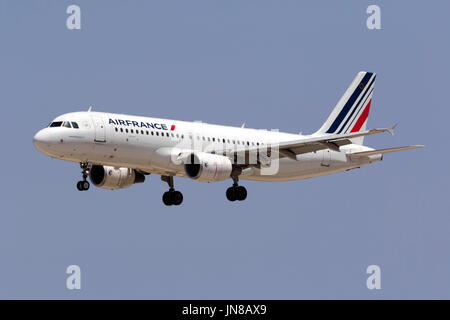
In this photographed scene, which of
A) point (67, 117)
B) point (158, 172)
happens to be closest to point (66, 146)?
point (67, 117)

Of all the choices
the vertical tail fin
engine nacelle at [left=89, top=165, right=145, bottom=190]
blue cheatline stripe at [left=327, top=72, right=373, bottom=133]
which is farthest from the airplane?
blue cheatline stripe at [left=327, top=72, right=373, bottom=133]

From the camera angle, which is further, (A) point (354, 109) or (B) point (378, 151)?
(A) point (354, 109)

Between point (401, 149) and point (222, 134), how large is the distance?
11.3 meters

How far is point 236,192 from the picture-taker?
68375mm

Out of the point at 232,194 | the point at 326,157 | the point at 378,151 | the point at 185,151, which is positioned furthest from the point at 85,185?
the point at 378,151

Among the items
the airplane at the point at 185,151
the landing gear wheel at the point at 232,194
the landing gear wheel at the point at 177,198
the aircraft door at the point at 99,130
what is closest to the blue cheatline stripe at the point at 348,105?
the airplane at the point at 185,151

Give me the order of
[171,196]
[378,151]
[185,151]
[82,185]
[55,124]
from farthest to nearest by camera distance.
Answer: [171,196]
[378,151]
[185,151]
[82,185]
[55,124]

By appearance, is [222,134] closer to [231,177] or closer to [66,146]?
[231,177]

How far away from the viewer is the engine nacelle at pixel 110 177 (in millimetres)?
68500

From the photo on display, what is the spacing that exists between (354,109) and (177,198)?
52.6 feet

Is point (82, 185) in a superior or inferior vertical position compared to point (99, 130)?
inferior

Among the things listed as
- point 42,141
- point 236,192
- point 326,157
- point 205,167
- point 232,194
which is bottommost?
point 232,194

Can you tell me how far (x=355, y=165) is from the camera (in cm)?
7456

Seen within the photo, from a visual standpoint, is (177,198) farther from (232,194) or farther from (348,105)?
(348,105)
